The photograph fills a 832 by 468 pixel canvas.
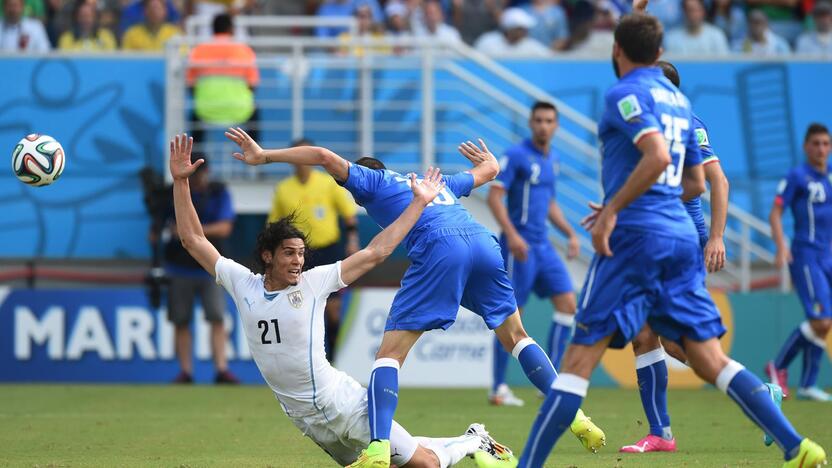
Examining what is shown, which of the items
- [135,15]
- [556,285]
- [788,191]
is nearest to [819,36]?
[788,191]

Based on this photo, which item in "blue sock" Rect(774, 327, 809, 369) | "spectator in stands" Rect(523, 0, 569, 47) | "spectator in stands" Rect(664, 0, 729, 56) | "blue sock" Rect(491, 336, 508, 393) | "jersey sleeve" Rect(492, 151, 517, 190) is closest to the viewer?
"blue sock" Rect(491, 336, 508, 393)

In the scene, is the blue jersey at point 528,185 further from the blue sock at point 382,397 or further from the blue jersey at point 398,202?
the blue sock at point 382,397

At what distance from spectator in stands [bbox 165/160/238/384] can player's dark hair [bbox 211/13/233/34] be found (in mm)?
1953

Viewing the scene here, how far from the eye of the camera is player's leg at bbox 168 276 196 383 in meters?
16.9

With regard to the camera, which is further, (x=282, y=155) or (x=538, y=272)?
(x=538, y=272)

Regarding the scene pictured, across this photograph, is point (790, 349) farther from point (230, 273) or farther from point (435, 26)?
point (230, 273)

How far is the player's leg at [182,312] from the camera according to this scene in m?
16.9

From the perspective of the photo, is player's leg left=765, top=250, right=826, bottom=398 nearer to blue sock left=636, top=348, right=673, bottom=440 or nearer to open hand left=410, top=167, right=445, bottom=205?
Answer: blue sock left=636, top=348, right=673, bottom=440

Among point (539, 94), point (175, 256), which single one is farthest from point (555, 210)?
point (175, 256)

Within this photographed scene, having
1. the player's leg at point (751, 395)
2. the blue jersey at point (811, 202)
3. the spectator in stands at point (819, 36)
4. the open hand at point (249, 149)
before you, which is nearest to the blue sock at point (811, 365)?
the blue jersey at point (811, 202)

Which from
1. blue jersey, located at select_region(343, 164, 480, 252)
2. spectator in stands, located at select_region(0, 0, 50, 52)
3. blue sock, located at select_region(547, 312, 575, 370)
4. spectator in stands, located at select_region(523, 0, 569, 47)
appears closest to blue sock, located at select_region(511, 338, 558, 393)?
blue jersey, located at select_region(343, 164, 480, 252)

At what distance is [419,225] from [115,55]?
→ 10.8 meters

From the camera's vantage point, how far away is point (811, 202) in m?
14.5

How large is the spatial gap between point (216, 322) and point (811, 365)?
711 cm
